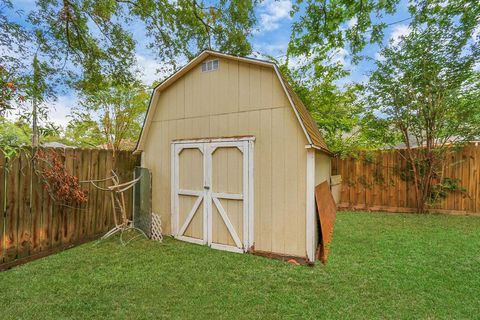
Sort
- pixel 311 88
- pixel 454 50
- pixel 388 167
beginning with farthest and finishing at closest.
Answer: pixel 311 88, pixel 388 167, pixel 454 50

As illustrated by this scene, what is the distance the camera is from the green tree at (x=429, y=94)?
6.20 meters

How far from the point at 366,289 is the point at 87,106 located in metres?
14.0

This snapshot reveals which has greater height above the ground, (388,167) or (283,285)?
(388,167)

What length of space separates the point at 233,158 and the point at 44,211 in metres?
3.21

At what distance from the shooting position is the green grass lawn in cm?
246

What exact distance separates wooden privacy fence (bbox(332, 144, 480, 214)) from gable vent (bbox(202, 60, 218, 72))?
5368 millimetres

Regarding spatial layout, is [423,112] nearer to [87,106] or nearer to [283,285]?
[283,285]

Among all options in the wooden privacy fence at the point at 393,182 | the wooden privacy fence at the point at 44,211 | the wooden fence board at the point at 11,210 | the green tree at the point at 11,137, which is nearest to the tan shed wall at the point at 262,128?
the wooden privacy fence at the point at 44,211

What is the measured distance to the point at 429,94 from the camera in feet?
21.7

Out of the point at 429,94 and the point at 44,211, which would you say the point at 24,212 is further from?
the point at 429,94

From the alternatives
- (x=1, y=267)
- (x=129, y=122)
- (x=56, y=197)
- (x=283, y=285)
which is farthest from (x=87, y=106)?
(x=283, y=285)

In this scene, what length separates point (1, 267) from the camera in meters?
3.31

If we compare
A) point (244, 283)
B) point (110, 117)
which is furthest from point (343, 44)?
point (110, 117)

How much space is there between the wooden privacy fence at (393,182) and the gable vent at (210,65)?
5.37m
